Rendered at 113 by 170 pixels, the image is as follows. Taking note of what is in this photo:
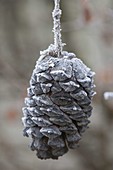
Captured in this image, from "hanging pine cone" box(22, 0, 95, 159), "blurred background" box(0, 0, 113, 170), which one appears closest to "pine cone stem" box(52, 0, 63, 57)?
"hanging pine cone" box(22, 0, 95, 159)

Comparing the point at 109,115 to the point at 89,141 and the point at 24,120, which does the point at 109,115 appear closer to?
the point at 89,141

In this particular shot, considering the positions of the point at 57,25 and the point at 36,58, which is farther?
the point at 36,58

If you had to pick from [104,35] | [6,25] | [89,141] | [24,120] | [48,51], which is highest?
[6,25]

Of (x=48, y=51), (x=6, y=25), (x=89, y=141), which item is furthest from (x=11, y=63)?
(x=48, y=51)

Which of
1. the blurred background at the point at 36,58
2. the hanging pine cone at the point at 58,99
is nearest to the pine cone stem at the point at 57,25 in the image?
the hanging pine cone at the point at 58,99

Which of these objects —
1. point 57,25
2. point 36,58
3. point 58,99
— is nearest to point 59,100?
point 58,99

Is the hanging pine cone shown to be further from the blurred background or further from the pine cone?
the blurred background

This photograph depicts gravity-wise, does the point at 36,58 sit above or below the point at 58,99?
above

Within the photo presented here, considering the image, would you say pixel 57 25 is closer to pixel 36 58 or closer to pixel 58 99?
pixel 58 99
